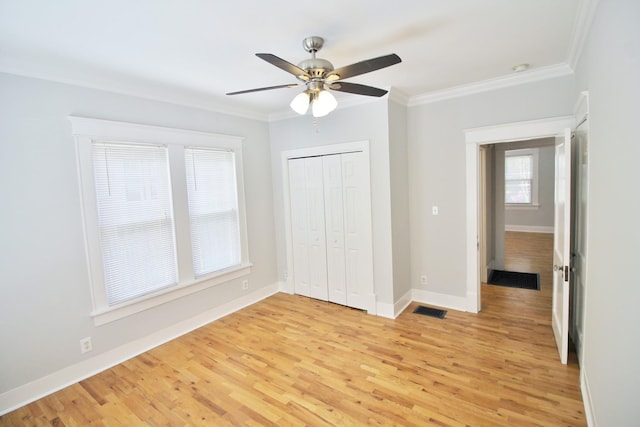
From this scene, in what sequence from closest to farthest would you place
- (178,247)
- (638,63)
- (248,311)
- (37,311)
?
(638,63) < (37,311) < (178,247) < (248,311)

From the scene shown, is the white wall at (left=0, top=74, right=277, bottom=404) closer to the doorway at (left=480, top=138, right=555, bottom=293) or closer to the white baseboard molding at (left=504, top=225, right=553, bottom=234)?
the doorway at (left=480, top=138, right=555, bottom=293)

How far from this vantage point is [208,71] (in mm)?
2785

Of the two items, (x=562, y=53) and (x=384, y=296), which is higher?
(x=562, y=53)

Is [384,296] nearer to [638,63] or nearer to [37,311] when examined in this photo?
[638,63]

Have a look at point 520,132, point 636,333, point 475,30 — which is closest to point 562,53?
point 520,132

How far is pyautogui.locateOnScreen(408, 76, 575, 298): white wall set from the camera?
134 inches

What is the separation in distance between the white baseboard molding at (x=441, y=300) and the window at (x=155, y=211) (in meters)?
2.42

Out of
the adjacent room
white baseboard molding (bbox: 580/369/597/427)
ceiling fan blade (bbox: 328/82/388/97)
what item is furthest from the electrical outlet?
white baseboard molding (bbox: 580/369/597/427)

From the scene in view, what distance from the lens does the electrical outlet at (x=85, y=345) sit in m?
2.76

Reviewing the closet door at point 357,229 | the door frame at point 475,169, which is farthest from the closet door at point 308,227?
the door frame at point 475,169

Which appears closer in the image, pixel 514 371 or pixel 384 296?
pixel 514 371

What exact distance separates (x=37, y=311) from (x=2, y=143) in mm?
1355

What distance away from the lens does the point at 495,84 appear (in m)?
3.31

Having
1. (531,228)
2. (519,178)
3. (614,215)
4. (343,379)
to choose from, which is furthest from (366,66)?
(531,228)
